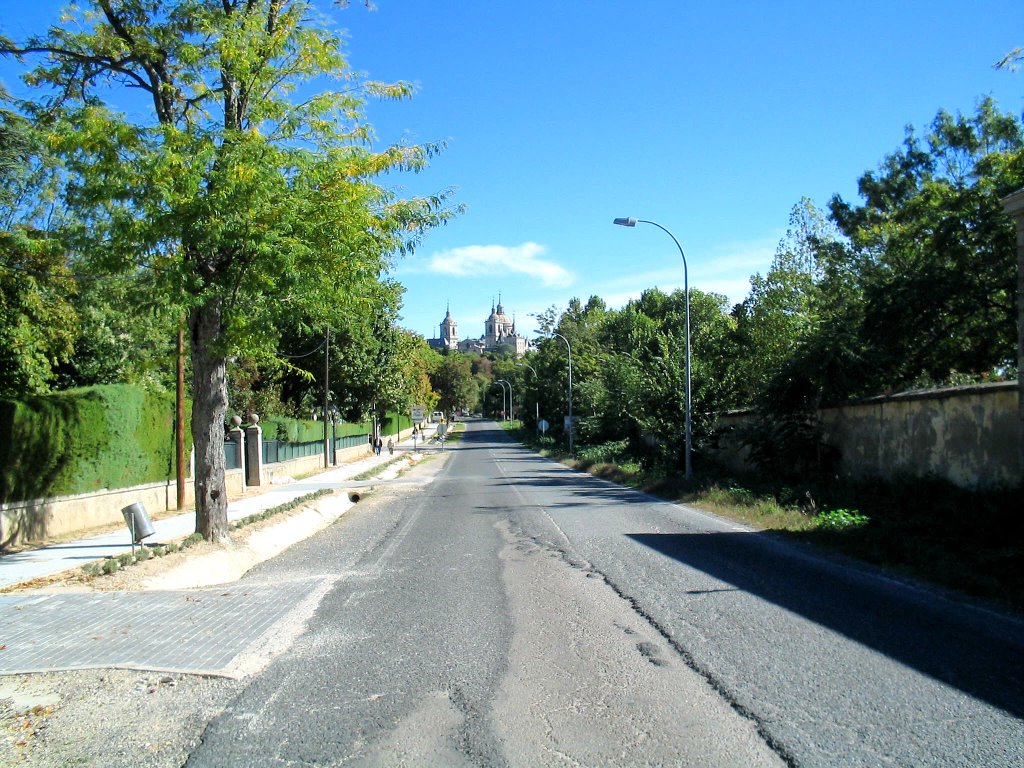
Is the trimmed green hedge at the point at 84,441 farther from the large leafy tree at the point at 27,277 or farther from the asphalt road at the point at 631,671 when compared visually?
the asphalt road at the point at 631,671

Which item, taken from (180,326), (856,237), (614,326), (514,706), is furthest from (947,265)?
(614,326)

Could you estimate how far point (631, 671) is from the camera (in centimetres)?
624

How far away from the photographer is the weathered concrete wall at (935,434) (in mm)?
14281

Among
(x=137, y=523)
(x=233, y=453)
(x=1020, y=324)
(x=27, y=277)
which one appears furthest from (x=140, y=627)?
(x=233, y=453)

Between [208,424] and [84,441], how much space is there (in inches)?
192

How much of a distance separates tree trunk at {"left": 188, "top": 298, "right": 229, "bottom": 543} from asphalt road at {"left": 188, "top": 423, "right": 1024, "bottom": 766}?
194cm

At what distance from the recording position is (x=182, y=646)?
712cm

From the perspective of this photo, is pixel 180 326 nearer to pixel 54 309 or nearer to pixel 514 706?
pixel 54 309

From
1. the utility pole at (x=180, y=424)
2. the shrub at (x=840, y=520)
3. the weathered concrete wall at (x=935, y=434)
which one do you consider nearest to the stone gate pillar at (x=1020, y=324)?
the weathered concrete wall at (x=935, y=434)

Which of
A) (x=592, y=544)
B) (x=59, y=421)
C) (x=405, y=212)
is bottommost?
(x=592, y=544)

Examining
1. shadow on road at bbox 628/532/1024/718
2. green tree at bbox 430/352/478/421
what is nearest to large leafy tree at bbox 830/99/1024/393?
shadow on road at bbox 628/532/1024/718

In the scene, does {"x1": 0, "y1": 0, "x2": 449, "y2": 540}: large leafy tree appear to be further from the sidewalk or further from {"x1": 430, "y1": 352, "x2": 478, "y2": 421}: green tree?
{"x1": 430, "y1": 352, "x2": 478, "y2": 421}: green tree

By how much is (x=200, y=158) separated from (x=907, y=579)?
1057cm

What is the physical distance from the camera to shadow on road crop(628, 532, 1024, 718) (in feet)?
19.7
